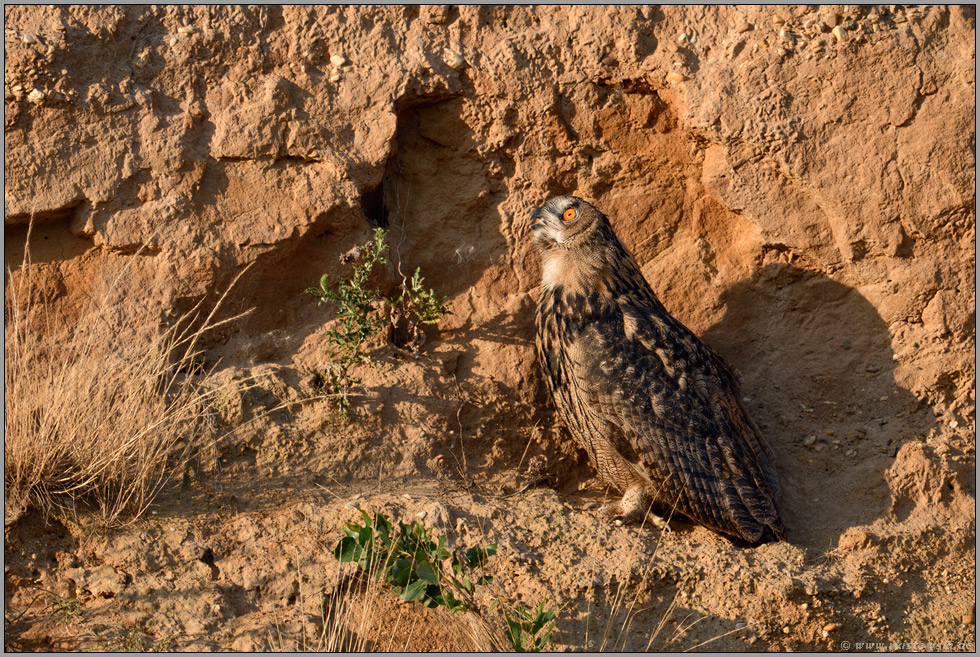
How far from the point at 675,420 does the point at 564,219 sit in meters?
1.49

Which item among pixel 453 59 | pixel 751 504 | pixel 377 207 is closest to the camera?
pixel 751 504

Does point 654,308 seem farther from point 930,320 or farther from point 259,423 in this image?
point 259,423

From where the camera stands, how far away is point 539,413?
608 centimetres

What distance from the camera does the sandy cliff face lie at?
552 cm

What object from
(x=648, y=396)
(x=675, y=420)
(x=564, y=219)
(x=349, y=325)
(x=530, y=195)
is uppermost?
(x=530, y=195)

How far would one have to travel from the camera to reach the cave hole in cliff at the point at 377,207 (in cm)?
617

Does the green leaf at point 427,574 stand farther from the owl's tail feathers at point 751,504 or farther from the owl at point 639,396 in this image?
the owl's tail feathers at point 751,504

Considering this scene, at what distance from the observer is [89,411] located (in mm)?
4723

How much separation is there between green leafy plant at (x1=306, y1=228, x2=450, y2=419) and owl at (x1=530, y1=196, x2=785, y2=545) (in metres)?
0.81

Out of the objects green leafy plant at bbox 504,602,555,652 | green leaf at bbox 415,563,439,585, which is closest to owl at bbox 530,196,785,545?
green leafy plant at bbox 504,602,555,652

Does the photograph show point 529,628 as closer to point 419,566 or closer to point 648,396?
point 419,566

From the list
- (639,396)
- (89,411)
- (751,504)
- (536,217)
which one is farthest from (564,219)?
(89,411)

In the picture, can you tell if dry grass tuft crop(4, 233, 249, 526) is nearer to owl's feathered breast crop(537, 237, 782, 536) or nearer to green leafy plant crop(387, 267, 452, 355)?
green leafy plant crop(387, 267, 452, 355)

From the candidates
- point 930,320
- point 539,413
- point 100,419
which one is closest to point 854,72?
point 930,320
